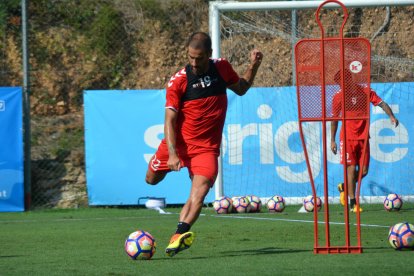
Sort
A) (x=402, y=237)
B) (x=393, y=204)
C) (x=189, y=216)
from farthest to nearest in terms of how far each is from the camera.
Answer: (x=393, y=204), (x=189, y=216), (x=402, y=237)

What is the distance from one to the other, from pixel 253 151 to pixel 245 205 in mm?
1871

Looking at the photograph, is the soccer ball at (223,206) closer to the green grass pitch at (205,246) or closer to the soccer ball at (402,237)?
the green grass pitch at (205,246)

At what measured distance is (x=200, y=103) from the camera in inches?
360

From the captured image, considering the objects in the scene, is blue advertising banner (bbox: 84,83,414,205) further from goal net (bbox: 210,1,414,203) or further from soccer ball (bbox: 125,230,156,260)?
soccer ball (bbox: 125,230,156,260)

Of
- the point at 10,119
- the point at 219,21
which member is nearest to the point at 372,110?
the point at 219,21

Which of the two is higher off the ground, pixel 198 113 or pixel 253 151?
pixel 198 113

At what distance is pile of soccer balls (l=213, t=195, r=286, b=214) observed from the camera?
15.1 metres

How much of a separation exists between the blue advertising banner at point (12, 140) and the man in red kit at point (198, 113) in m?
8.02

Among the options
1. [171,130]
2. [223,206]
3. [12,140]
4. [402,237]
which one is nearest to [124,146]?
[12,140]

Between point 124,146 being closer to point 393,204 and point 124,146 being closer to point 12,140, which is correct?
point 12,140

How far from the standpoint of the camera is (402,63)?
691 inches

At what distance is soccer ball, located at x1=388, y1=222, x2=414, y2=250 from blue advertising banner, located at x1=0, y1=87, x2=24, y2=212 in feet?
31.6

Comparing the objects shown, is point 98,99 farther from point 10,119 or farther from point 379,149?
→ point 379,149

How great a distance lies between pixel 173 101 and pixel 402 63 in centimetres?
951
